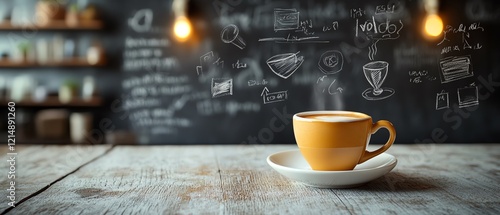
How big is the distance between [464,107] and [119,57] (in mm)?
2231

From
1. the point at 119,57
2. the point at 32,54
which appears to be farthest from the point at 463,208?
the point at 32,54

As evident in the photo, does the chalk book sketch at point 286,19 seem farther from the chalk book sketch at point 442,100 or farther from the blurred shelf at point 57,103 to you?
the blurred shelf at point 57,103

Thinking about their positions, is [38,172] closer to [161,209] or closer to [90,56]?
[161,209]

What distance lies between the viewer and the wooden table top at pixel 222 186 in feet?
3.59

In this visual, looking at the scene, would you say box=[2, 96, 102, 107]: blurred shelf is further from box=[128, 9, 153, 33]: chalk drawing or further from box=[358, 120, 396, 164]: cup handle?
box=[358, 120, 396, 164]: cup handle

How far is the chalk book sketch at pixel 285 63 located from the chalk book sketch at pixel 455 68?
0.85m

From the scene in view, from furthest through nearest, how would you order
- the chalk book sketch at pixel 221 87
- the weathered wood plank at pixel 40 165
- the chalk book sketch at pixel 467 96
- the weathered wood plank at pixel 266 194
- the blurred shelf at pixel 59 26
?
1. the blurred shelf at pixel 59 26
2. the chalk book sketch at pixel 221 87
3. the chalk book sketch at pixel 467 96
4. the weathered wood plank at pixel 40 165
5. the weathered wood plank at pixel 266 194

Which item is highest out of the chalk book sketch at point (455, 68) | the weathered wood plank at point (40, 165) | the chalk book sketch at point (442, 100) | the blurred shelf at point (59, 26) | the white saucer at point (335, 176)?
the blurred shelf at point (59, 26)

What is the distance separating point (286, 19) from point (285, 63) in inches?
10.5

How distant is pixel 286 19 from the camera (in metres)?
3.12

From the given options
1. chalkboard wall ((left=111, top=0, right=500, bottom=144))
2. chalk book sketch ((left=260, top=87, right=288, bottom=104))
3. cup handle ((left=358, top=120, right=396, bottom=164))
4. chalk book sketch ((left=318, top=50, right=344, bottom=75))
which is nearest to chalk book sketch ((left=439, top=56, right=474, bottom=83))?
chalkboard wall ((left=111, top=0, right=500, bottom=144))

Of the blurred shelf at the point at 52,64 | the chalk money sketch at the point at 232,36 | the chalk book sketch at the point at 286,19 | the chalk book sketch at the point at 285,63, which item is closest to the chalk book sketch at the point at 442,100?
the chalk book sketch at the point at 285,63

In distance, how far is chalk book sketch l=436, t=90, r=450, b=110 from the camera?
3.10 meters

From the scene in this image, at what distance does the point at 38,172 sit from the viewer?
1506mm
